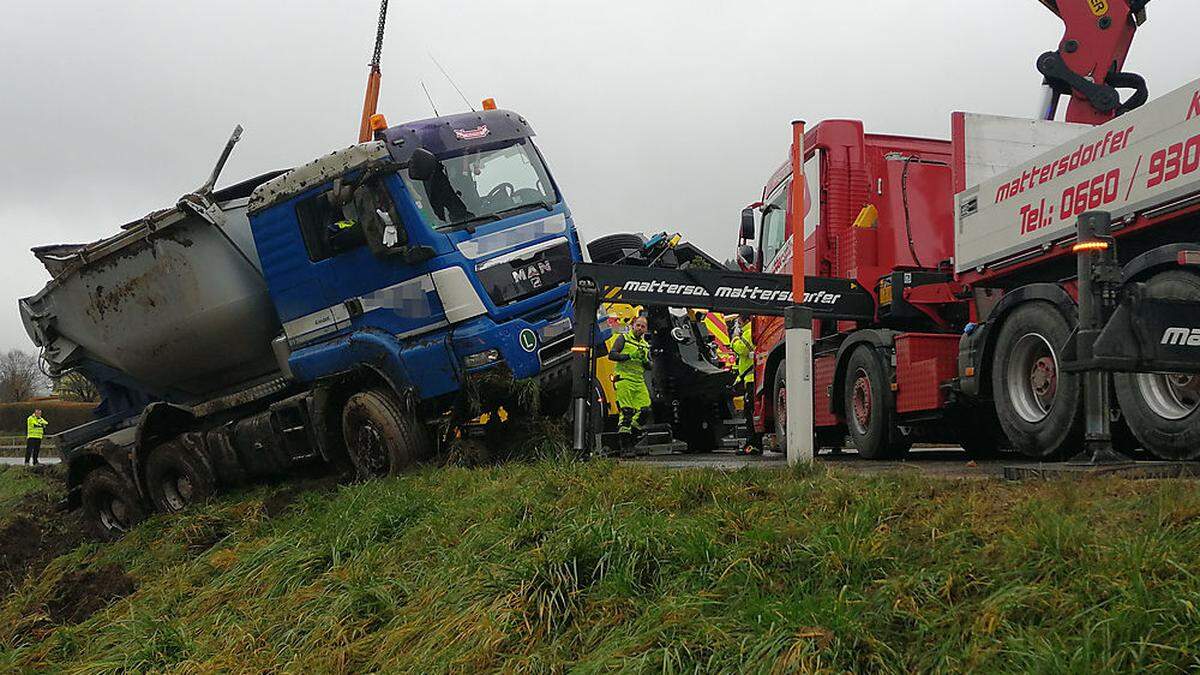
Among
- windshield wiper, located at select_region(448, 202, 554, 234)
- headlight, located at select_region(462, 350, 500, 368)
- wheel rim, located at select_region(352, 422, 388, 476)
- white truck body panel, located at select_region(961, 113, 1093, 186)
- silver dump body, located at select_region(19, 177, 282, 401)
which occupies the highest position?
white truck body panel, located at select_region(961, 113, 1093, 186)

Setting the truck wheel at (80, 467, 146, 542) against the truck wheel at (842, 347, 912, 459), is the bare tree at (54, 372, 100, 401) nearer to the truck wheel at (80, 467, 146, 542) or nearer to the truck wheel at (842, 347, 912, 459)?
the truck wheel at (80, 467, 146, 542)

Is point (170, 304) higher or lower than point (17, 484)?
higher

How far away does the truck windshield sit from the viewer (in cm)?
870

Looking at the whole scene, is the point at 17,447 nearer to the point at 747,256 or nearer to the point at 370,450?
the point at 370,450

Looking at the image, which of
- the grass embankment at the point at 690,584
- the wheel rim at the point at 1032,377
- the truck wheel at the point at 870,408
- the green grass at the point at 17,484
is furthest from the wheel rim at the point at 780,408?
the green grass at the point at 17,484

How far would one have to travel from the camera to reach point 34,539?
1151 centimetres

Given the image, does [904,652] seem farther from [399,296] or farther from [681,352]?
[681,352]

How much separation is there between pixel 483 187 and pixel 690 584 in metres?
5.62

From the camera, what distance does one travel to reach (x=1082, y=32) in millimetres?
8602

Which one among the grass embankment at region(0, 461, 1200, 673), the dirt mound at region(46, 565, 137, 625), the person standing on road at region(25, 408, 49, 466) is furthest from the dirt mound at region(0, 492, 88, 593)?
the person standing on road at region(25, 408, 49, 466)

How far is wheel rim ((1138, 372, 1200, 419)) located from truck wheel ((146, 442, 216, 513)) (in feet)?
27.1

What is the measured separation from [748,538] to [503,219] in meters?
5.22

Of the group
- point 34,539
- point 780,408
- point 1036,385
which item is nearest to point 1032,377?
point 1036,385

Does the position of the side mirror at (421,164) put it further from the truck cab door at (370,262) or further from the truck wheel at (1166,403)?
the truck wheel at (1166,403)
